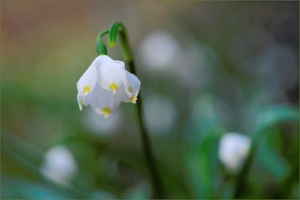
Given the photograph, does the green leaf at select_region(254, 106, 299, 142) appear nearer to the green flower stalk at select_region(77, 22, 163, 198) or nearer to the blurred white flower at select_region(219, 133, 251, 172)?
the blurred white flower at select_region(219, 133, 251, 172)

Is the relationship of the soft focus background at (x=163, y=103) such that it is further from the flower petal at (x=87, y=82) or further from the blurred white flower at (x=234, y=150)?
the flower petal at (x=87, y=82)

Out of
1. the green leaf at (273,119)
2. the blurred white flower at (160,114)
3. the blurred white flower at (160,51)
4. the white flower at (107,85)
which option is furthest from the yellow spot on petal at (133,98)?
the blurred white flower at (160,51)

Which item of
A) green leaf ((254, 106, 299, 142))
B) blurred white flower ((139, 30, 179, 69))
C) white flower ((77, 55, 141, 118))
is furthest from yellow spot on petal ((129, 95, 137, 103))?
blurred white flower ((139, 30, 179, 69))

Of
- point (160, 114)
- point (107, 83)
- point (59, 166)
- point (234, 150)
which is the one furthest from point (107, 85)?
point (160, 114)

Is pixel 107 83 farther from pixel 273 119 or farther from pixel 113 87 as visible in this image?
pixel 273 119

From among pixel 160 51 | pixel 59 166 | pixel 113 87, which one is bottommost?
pixel 59 166

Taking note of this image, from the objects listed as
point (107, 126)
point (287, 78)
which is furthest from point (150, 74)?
point (287, 78)

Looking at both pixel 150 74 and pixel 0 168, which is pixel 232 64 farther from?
pixel 0 168
